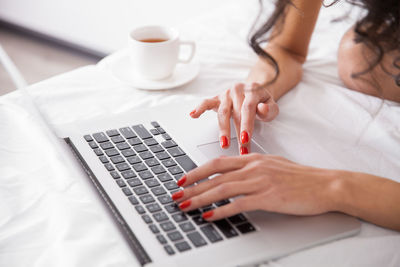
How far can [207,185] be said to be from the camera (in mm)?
635

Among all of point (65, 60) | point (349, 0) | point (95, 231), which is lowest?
point (65, 60)

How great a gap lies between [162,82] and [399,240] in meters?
0.60

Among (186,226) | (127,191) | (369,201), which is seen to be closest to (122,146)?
(127,191)

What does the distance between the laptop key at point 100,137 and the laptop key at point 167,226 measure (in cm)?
24

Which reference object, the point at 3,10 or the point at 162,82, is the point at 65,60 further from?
the point at 162,82

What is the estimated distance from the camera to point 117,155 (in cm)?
73

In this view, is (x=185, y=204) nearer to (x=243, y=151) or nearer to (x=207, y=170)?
(x=207, y=170)

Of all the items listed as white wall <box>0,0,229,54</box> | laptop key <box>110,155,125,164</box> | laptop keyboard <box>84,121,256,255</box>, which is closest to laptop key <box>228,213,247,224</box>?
laptop keyboard <box>84,121,256,255</box>

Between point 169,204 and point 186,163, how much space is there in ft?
0.36

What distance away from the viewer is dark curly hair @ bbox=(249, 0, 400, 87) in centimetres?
73

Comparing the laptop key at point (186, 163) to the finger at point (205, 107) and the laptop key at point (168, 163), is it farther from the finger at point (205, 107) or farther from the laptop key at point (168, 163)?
the finger at point (205, 107)

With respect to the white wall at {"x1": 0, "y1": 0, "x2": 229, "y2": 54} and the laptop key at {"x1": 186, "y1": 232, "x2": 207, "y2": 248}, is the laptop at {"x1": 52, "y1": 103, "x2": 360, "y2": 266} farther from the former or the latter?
the white wall at {"x1": 0, "y1": 0, "x2": 229, "y2": 54}

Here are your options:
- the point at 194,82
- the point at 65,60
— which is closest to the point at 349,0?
the point at 194,82

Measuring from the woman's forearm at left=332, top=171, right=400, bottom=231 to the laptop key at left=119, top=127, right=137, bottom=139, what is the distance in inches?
14.0
